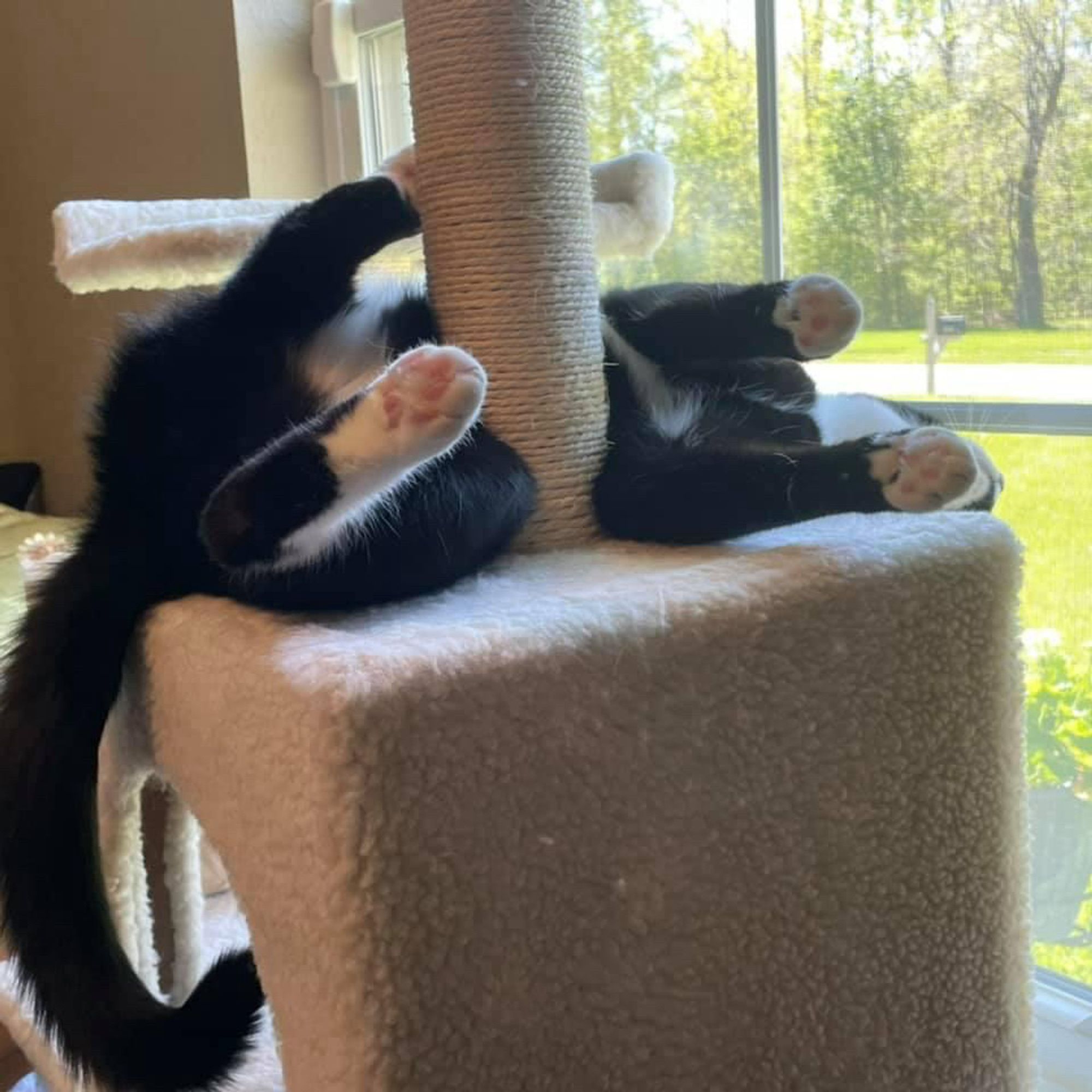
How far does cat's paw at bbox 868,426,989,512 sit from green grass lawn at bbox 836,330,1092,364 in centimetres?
28

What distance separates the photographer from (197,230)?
0.96m

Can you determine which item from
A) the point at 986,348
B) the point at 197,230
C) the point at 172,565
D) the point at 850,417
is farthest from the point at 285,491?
the point at 986,348

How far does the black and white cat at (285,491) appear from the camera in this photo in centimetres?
70

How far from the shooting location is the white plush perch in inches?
38.1

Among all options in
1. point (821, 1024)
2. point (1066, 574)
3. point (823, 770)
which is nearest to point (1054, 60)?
point (1066, 574)

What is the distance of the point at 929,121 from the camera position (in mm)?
1074

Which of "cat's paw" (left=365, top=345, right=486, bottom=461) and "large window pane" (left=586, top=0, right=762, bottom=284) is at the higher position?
"large window pane" (left=586, top=0, right=762, bottom=284)

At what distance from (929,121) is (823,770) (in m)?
0.67

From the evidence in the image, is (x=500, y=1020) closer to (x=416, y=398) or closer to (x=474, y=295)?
(x=416, y=398)

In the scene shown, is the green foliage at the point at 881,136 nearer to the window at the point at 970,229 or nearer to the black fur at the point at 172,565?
the window at the point at 970,229

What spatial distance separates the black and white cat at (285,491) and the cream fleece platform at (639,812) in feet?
0.11

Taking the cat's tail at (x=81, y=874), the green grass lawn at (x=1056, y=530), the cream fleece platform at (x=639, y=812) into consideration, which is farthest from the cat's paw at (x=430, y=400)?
the green grass lawn at (x=1056, y=530)

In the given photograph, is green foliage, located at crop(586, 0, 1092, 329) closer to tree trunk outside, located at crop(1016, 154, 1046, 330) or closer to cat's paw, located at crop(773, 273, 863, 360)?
tree trunk outside, located at crop(1016, 154, 1046, 330)

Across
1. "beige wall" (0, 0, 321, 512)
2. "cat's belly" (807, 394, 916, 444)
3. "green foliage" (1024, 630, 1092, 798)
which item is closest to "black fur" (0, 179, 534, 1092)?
"beige wall" (0, 0, 321, 512)
